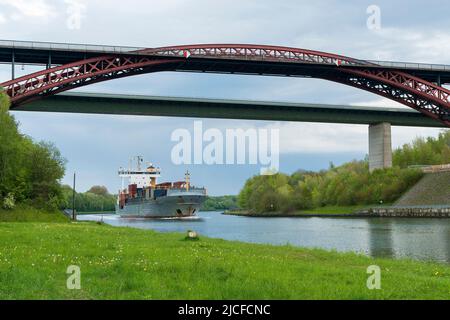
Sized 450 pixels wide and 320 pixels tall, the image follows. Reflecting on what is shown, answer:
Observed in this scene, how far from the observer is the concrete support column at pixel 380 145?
74.9 meters

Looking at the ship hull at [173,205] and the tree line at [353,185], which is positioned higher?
the tree line at [353,185]

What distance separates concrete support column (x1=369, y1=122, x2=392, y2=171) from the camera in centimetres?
7494

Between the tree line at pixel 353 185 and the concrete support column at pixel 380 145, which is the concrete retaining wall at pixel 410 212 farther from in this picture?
the concrete support column at pixel 380 145

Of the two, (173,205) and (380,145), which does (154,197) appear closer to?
(173,205)

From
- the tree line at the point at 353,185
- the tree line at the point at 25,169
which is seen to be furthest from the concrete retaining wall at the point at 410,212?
the tree line at the point at 25,169

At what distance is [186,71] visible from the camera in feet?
184

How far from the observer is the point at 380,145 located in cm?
7719

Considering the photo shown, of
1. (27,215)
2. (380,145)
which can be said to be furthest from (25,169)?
(380,145)

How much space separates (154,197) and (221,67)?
41800 mm

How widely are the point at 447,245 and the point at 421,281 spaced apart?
59.6 feet

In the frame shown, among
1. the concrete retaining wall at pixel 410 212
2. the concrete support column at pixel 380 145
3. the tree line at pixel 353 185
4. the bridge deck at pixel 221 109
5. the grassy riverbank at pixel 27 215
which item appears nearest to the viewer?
the grassy riverbank at pixel 27 215

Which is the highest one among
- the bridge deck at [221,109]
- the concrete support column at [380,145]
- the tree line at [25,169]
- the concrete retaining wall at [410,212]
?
the bridge deck at [221,109]

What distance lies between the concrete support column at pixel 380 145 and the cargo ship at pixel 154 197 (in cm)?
2780
